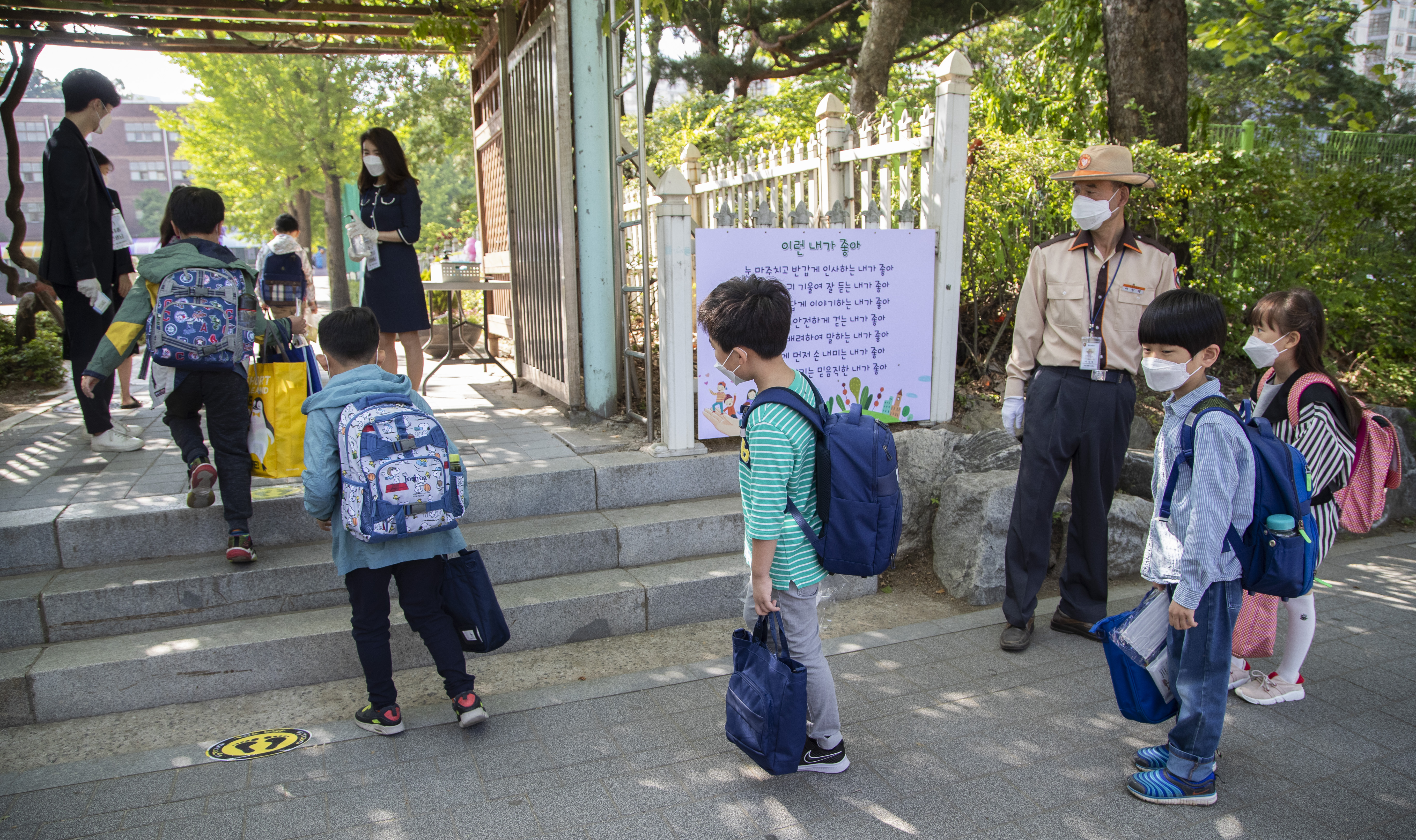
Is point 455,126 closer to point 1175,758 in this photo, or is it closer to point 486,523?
point 486,523

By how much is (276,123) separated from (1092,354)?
17522 mm

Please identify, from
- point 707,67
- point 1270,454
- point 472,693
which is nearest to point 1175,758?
point 1270,454

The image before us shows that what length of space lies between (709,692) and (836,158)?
3.61 metres

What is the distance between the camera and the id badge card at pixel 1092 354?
3709 mm

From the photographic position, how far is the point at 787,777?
9.56ft

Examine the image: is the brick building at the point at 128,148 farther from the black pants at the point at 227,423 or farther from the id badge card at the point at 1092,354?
the id badge card at the point at 1092,354

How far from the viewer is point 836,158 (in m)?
5.59

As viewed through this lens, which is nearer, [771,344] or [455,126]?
[771,344]

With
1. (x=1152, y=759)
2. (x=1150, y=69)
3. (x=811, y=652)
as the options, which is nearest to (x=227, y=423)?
(x=811, y=652)

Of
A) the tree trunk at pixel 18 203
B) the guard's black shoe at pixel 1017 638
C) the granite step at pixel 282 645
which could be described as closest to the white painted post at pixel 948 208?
the guard's black shoe at pixel 1017 638

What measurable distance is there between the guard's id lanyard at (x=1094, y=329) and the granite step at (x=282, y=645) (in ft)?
6.17

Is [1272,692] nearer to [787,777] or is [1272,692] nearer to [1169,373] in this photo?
[1169,373]

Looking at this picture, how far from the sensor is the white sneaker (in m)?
5.14

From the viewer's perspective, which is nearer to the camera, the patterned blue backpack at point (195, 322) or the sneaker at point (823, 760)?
the sneaker at point (823, 760)
